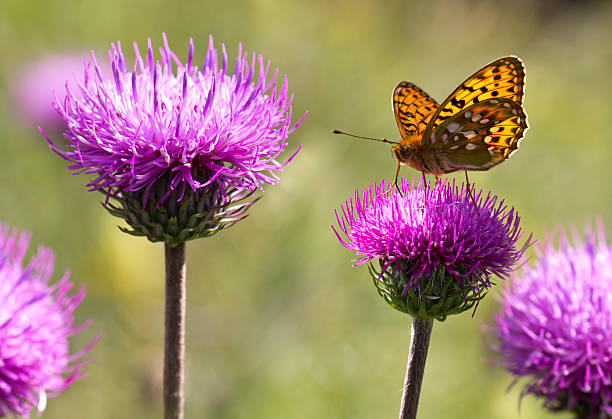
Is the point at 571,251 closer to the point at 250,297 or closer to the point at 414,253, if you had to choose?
the point at 414,253

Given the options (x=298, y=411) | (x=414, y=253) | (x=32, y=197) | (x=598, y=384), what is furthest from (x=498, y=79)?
(x=32, y=197)

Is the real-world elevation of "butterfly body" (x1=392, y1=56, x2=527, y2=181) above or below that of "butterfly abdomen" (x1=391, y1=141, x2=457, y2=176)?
above

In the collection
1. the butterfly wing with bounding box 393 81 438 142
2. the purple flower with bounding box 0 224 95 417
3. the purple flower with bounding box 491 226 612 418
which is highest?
the butterfly wing with bounding box 393 81 438 142

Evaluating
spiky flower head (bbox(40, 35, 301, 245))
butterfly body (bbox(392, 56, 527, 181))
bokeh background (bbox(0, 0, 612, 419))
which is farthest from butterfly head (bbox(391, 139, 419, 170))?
bokeh background (bbox(0, 0, 612, 419))

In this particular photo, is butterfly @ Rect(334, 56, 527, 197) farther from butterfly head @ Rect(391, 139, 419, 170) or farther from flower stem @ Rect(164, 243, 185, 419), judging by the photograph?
flower stem @ Rect(164, 243, 185, 419)

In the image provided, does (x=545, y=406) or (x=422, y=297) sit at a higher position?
(x=422, y=297)
